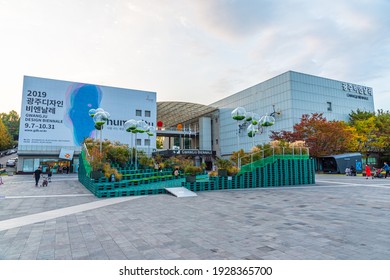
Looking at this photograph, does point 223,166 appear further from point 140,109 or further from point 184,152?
point 140,109

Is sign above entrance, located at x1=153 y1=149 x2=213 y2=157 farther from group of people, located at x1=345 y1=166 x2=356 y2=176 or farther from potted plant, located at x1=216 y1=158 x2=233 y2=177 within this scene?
potted plant, located at x1=216 y1=158 x2=233 y2=177

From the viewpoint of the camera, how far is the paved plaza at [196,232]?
418 centimetres

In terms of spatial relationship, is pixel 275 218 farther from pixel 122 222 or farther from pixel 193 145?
pixel 193 145

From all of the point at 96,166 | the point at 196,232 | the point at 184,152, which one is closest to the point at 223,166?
the point at 96,166

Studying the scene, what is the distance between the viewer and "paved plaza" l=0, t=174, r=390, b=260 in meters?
4.18

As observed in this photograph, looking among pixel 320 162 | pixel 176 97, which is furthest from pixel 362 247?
pixel 176 97

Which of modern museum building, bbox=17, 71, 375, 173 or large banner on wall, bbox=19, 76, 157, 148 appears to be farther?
modern museum building, bbox=17, 71, 375, 173

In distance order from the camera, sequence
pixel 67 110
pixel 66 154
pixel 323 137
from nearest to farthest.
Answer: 1. pixel 323 137
2. pixel 66 154
3. pixel 67 110

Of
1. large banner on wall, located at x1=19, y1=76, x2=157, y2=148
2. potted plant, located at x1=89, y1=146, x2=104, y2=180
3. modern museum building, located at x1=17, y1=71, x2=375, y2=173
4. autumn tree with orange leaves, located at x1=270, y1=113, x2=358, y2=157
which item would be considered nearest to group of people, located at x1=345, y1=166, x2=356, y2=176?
autumn tree with orange leaves, located at x1=270, y1=113, x2=358, y2=157

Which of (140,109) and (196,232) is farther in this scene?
(140,109)

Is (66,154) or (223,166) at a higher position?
(66,154)

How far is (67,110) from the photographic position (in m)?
35.0

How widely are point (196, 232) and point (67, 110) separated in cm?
3572

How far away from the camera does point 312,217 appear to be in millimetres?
7059
